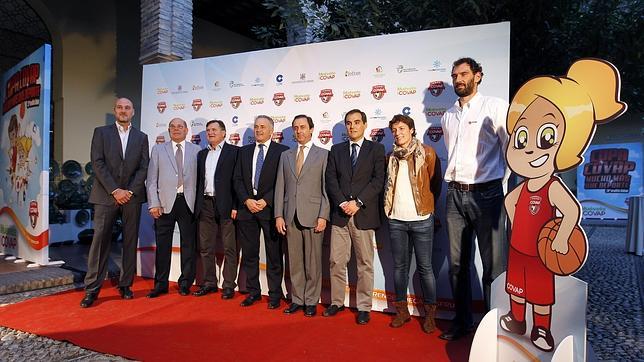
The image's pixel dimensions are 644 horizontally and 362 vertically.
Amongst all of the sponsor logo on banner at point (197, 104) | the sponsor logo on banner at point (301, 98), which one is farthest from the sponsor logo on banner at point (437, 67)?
the sponsor logo on banner at point (197, 104)

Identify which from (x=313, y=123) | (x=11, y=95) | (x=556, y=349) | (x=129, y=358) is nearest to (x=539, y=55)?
(x=313, y=123)

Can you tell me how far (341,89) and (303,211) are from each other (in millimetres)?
1325

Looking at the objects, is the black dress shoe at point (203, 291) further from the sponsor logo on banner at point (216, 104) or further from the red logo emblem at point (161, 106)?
the red logo emblem at point (161, 106)

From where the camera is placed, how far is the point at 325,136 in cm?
430

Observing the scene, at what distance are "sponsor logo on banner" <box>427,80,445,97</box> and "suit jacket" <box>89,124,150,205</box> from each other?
2967 mm

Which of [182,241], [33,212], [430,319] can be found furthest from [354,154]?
[33,212]

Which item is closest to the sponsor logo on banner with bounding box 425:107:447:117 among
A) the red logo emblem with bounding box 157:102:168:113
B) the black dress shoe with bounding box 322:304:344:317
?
the black dress shoe with bounding box 322:304:344:317

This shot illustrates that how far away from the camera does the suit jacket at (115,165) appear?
4.11 metres

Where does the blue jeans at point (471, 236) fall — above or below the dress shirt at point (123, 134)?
below

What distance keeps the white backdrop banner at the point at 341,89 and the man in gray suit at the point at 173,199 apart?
0.59 meters

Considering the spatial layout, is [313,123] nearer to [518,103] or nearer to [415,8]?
[415,8]

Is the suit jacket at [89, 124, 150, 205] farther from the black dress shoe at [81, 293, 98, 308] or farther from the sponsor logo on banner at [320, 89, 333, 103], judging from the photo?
the sponsor logo on banner at [320, 89, 333, 103]

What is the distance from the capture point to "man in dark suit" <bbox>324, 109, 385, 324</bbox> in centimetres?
360

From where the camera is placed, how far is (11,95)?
617cm
